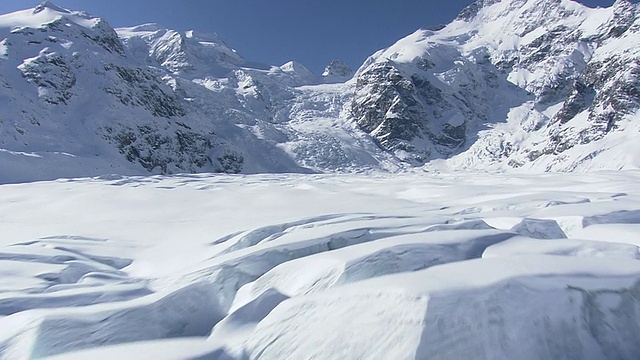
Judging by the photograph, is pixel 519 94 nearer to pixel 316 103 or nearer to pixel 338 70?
pixel 316 103

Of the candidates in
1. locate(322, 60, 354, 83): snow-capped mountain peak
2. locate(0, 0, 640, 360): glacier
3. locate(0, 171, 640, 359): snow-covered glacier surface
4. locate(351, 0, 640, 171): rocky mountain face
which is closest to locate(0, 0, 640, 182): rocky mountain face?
locate(351, 0, 640, 171): rocky mountain face

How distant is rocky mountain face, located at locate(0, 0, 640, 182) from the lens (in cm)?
3978

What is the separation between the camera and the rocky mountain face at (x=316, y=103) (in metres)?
39.8

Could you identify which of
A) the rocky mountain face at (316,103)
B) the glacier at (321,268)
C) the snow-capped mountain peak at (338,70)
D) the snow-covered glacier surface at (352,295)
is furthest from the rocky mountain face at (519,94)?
the snow-covered glacier surface at (352,295)

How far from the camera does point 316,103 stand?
74938 millimetres

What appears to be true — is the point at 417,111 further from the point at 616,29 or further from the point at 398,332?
the point at 398,332

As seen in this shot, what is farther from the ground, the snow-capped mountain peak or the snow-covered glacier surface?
the snow-capped mountain peak

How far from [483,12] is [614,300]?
13674 centimetres

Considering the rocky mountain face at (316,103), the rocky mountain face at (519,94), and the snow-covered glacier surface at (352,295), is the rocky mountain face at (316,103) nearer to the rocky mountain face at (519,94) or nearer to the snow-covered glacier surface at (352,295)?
the rocky mountain face at (519,94)

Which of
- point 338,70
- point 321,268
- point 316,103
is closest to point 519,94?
point 316,103

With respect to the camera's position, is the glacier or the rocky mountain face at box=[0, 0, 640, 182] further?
the rocky mountain face at box=[0, 0, 640, 182]

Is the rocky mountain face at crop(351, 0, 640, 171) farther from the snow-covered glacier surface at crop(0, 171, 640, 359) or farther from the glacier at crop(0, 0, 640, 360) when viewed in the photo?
the snow-covered glacier surface at crop(0, 171, 640, 359)

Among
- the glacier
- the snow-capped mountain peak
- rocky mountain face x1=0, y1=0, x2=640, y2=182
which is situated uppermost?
the snow-capped mountain peak

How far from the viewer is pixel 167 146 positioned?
45.0m
